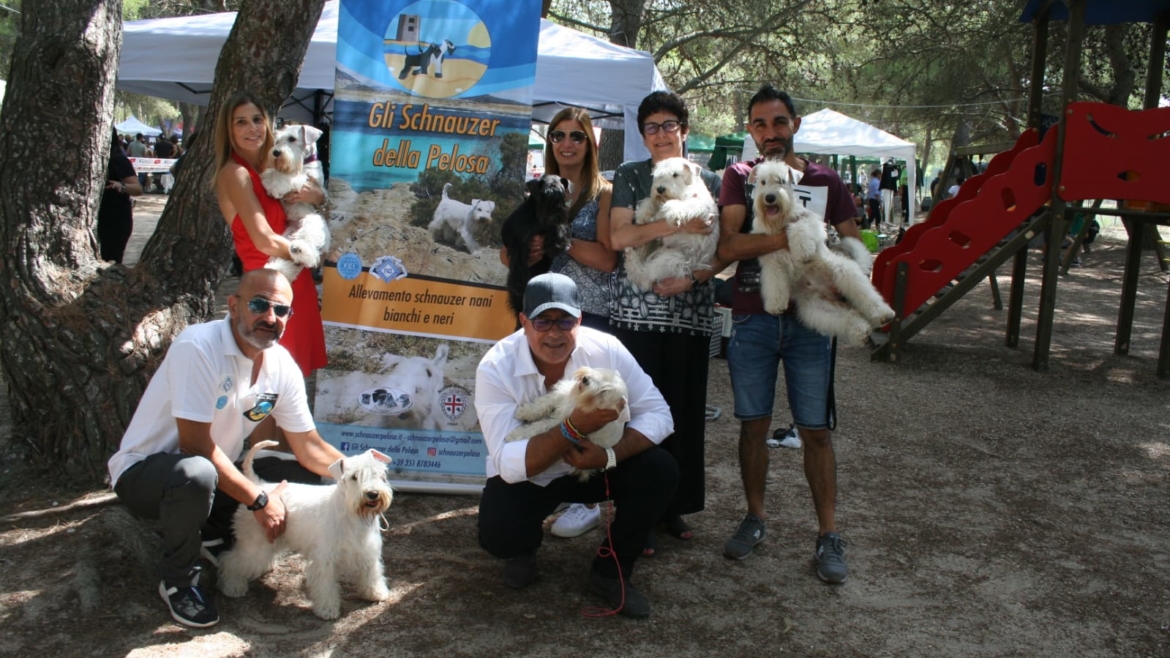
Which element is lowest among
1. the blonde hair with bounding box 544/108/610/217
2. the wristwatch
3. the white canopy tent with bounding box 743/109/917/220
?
the wristwatch

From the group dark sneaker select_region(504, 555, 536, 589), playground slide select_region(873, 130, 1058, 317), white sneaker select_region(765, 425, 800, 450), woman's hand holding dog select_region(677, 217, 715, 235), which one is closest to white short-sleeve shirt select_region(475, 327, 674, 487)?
dark sneaker select_region(504, 555, 536, 589)

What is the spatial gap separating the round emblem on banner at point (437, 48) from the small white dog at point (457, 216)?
1.46ft

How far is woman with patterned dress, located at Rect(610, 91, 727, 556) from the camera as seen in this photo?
380 centimetres

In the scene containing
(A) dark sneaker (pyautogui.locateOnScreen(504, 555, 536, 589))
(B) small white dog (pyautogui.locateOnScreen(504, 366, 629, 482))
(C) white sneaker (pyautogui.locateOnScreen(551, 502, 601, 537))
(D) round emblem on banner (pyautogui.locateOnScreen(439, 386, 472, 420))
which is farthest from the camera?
(D) round emblem on banner (pyautogui.locateOnScreen(439, 386, 472, 420))

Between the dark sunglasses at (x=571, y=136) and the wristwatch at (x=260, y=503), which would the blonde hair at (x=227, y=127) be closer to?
the dark sunglasses at (x=571, y=136)

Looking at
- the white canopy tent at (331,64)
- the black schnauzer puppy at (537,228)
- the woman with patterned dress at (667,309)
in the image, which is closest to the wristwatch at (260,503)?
the black schnauzer puppy at (537,228)

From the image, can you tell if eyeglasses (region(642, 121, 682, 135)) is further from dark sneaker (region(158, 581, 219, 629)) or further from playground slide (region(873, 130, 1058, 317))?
playground slide (region(873, 130, 1058, 317))

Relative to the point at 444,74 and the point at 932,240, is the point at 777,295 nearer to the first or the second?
the point at 444,74

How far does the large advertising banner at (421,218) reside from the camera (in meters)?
4.31

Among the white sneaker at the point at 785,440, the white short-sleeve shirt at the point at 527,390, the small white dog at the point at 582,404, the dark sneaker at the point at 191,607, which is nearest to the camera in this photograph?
the small white dog at the point at 582,404

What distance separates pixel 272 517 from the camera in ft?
10.5

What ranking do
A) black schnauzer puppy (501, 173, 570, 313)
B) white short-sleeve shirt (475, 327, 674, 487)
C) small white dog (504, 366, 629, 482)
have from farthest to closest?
black schnauzer puppy (501, 173, 570, 313) → white short-sleeve shirt (475, 327, 674, 487) → small white dog (504, 366, 629, 482)

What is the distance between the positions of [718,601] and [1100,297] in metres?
11.9

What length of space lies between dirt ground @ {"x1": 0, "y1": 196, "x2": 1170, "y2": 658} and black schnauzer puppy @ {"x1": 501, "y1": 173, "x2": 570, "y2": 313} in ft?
4.20
